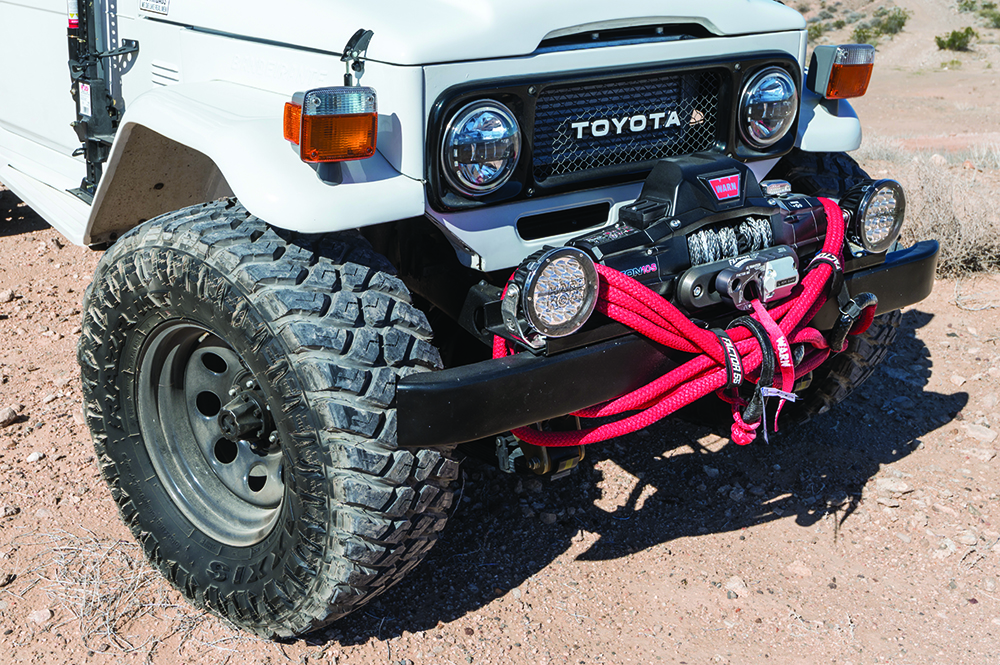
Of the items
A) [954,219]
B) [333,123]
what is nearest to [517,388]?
[333,123]

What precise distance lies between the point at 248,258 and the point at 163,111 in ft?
1.89

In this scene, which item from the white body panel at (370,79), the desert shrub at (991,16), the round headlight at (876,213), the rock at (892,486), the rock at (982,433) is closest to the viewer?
the white body panel at (370,79)

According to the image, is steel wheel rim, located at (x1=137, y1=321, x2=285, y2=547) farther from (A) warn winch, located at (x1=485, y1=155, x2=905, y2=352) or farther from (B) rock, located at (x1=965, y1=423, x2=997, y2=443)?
(B) rock, located at (x1=965, y1=423, x2=997, y2=443)

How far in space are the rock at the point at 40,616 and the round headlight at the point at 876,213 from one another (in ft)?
8.96

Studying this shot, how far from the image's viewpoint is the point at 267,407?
2.50 meters

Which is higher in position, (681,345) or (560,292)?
(560,292)

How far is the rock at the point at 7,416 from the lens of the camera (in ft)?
12.1

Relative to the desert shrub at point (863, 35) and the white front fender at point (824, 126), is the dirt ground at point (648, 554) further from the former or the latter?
the desert shrub at point (863, 35)

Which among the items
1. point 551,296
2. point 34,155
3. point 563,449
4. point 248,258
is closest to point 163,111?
point 248,258

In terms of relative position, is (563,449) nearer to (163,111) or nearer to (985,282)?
(163,111)

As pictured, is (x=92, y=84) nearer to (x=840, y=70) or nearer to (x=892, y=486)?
(x=840, y=70)

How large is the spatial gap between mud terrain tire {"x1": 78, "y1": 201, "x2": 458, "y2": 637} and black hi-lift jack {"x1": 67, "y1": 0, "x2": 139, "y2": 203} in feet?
4.03

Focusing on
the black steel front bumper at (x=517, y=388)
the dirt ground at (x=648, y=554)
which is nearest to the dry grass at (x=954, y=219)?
the dirt ground at (x=648, y=554)

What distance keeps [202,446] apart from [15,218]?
13.1ft
